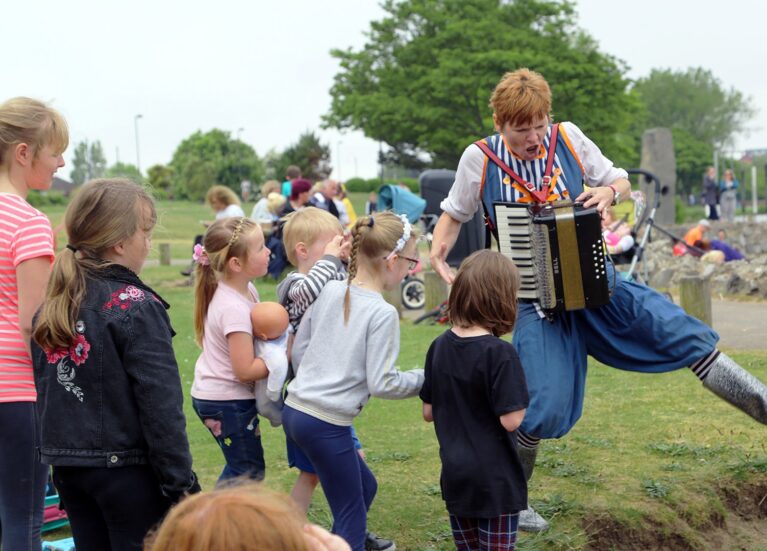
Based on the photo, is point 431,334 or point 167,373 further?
point 431,334

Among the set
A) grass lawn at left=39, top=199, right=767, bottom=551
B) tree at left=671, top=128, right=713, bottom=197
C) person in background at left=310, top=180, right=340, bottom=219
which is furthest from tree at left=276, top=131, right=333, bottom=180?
grass lawn at left=39, top=199, right=767, bottom=551

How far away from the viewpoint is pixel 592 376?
8148mm

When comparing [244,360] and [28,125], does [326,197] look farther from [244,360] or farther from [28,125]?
[28,125]

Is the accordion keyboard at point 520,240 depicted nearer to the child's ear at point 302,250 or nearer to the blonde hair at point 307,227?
the blonde hair at point 307,227

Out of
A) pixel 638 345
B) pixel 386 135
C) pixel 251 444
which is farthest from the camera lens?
pixel 386 135

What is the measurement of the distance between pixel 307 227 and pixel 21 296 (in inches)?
54.8

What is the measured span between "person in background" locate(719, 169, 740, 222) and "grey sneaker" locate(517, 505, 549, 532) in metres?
30.2

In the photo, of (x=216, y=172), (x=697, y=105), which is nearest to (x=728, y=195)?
(x=216, y=172)

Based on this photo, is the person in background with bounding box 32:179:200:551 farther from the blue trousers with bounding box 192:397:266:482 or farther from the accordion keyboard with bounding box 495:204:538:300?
the accordion keyboard with bounding box 495:204:538:300

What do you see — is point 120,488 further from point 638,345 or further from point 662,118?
point 662,118

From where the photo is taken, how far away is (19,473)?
11.3 feet

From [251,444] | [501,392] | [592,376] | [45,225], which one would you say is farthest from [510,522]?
[592,376]

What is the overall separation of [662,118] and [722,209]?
193 feet

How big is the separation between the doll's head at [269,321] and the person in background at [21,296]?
→ 0.93 meters
